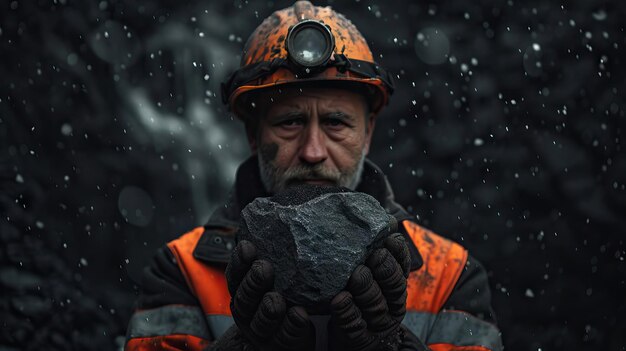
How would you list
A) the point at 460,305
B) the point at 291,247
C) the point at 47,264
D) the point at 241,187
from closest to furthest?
the point at 291,247, the point at 460,305, the point at 241,187, the point at 47,264

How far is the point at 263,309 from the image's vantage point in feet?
5.36

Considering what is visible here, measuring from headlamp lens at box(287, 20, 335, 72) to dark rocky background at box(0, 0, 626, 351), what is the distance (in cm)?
192

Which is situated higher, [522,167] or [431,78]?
[431,78]

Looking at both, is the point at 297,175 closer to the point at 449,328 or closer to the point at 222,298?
the point at 222,298

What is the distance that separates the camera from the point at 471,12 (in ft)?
13.3

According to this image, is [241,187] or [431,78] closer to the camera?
[241,187]

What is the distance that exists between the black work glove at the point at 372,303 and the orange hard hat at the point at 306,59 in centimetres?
66

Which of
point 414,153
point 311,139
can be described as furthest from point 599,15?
point 311,139

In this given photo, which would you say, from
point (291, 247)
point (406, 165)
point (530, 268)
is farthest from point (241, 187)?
point (530, 268)

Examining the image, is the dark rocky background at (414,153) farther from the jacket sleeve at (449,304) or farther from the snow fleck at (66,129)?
the jacket sleeve at (449,304)

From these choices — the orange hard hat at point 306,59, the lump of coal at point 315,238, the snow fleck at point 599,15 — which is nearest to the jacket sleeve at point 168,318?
the lump of coal at point 315,238

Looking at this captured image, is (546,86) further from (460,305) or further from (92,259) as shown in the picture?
(92,259)

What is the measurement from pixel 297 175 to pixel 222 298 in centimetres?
40

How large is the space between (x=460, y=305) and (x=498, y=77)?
2.18m
